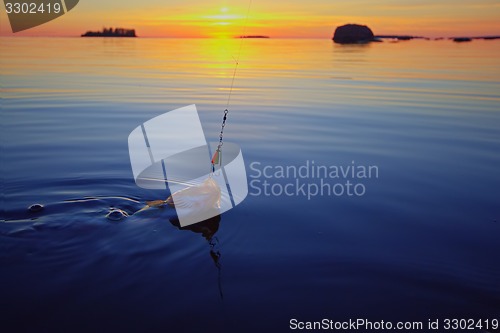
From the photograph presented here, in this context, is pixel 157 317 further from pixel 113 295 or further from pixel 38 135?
pixel 38 135

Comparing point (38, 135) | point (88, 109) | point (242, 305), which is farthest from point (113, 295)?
point (88, 109)

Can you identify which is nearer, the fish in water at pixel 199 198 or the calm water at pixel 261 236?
the calm water at pixel 261 236

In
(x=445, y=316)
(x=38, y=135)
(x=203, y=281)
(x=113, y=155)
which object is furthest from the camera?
(x=38, y=135)

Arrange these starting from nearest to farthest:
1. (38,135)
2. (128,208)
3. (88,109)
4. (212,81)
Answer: (128,208)
(38,135)
(88,109)
(212,81)

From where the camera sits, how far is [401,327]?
4.23m

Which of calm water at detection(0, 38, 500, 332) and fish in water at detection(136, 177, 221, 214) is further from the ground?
fish in water at detection(136, 177, 221, 214)

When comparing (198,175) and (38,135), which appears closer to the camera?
(198,175)

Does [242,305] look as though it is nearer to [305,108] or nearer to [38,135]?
[38,135]

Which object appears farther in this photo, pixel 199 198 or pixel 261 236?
pixel 199 198

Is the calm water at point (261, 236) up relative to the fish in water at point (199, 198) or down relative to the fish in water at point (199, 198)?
down

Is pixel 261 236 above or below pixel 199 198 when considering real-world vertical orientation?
below

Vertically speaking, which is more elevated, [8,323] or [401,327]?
[8,323]

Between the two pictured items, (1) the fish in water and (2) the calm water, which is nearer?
(2) the calm water

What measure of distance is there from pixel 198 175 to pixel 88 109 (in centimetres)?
812
